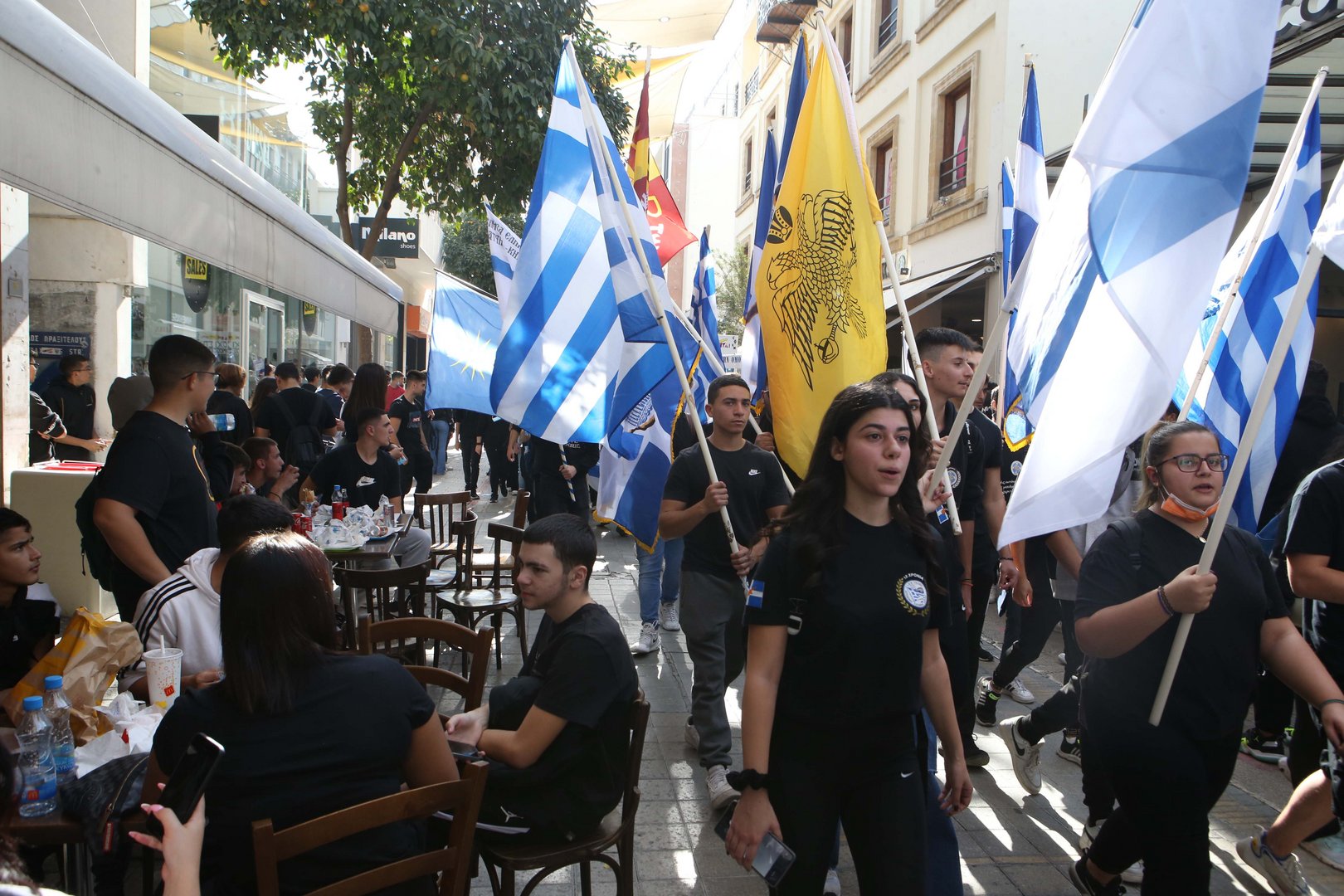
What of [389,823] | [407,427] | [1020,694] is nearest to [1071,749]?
[1020,694]

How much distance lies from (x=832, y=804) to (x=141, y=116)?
10.9 feet

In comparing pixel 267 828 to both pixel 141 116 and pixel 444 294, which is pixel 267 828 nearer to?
pixel 141 116

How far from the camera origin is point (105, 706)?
9.94ft

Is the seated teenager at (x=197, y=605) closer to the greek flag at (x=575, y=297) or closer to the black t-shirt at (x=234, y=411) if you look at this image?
the greek flag at (x=575, y=297)

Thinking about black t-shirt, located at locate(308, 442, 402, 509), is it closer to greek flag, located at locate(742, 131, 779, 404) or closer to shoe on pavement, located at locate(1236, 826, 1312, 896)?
greek flag, located at locate(742, 131, 779, 404)

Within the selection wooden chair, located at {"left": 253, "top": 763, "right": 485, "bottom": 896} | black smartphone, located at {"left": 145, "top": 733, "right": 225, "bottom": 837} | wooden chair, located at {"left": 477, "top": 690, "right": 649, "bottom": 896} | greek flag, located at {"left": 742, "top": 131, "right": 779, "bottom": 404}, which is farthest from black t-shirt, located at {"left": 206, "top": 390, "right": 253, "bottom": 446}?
black smartphone, located at {"left": 145, "top": 733, "right": 225, "bottom": 837}

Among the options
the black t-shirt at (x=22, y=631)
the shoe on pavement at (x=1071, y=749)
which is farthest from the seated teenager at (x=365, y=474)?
the shoe on pavement at (x=1071, y=749)

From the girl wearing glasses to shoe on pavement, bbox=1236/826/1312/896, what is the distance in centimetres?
85

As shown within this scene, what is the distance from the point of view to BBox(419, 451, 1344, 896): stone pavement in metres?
3.63

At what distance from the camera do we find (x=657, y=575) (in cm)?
681

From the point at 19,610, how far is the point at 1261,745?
5887mm

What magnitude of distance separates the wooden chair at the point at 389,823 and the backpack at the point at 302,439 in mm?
6696

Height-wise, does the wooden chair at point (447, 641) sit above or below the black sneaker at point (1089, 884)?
above

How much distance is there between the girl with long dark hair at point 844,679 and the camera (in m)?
2.46
